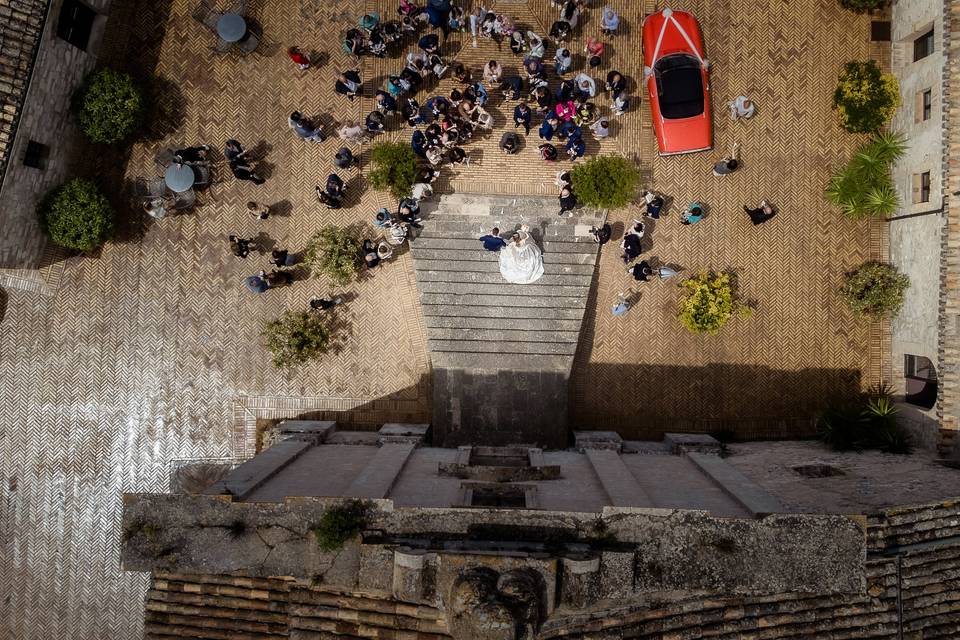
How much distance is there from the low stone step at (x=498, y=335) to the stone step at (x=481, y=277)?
1160mm

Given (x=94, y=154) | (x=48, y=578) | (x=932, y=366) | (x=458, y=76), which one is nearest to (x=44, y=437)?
(x=48, y=578)

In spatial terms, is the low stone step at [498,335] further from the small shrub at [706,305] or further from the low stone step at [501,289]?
the small shrub at [706,305]

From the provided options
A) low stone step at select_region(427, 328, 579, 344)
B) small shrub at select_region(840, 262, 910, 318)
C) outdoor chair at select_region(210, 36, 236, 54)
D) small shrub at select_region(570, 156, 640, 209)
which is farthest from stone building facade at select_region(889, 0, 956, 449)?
outdoor chair at select_region(210, 36, 236, 54)

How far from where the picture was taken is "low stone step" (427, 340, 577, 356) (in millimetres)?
14008

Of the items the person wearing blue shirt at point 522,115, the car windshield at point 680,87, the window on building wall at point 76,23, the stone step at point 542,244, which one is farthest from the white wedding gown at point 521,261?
the window on building wall at point 76,23

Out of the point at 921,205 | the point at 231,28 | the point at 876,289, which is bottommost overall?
the point at 876,289

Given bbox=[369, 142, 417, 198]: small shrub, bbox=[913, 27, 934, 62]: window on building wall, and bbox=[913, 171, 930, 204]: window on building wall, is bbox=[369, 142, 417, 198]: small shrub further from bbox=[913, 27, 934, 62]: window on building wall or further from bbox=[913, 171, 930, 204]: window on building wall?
bbox=[913, 27, 934, 62]: window on building wall

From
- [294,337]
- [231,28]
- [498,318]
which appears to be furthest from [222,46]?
[498,318]

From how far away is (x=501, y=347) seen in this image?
14016mm

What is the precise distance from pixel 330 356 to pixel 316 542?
619cm

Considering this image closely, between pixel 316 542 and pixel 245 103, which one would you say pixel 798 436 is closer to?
pixel 316 542

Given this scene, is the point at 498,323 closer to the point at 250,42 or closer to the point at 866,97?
the point at 250,42

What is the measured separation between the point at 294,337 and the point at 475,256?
15.0ft

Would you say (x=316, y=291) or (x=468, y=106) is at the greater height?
(x=468, y=106)
